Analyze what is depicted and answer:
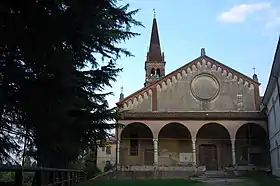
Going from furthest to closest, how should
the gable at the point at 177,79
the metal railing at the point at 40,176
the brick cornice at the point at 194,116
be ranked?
the gable at the point at 177,79, the brick cornice at the point at 194,116, the metal railing at the point at 40,176

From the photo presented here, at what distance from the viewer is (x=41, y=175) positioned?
717 centimetres

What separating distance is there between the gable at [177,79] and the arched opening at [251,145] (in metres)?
3.70

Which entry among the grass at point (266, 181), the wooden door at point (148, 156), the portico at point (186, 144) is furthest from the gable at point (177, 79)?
the grass at point (266, 181)

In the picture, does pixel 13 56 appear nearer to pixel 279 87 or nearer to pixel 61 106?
pixel 61 106

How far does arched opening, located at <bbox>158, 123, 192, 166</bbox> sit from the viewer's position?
29.5 meters

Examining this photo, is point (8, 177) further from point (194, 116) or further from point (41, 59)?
point (194, 116)

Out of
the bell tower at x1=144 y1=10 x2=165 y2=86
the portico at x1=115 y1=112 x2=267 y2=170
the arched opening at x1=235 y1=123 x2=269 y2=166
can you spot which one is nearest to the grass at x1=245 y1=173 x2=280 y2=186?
the portico at x1=115 y1=112 x2=267 y2=170

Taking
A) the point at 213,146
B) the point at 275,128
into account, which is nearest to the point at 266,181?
the point at 275,128

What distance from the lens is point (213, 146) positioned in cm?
3008

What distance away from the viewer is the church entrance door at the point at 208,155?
2975 cm

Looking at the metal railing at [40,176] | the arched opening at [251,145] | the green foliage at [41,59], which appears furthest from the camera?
the arched opening at [251,145]

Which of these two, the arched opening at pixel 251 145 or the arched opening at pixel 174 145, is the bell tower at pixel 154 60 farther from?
the arched opening at pixel 251 145

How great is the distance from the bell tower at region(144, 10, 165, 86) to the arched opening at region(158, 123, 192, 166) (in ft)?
51.1

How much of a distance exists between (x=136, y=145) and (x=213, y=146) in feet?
21.1
